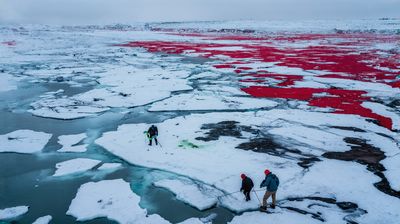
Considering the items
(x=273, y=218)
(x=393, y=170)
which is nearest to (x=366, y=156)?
(x=393, y=170)

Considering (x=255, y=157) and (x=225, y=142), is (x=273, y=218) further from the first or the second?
(x=225, y=142)

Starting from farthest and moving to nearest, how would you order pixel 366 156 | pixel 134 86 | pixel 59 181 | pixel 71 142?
pixel 134 86, pixel 71 142, pixel 366 156, pixel 59 181

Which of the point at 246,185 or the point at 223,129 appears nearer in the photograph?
the point at 246,185

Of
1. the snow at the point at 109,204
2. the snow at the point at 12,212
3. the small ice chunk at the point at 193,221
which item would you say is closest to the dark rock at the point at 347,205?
the small ice chunk at the point at 193,221

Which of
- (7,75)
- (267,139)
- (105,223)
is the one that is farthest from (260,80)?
(7,75)

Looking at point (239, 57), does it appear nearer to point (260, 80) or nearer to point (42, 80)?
point (260, 80)

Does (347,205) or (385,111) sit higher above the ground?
(385,111)
